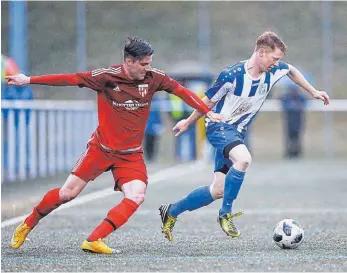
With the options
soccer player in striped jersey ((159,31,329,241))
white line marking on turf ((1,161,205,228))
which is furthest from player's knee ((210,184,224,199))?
white line marking on turf ((1,161,205,228))

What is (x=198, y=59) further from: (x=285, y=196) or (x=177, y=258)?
(x=177, y=258)

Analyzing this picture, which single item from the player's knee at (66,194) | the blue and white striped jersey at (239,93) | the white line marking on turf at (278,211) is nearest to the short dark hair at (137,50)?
the player's knee at (66,194)

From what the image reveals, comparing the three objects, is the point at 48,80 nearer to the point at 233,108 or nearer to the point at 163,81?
the point at 163,81

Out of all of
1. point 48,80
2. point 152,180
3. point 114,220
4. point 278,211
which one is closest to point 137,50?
point 48,80

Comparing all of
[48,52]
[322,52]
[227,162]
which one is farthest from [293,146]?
[227,162]

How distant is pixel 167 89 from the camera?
9.06 metres

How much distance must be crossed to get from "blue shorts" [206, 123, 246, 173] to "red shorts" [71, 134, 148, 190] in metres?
0.97

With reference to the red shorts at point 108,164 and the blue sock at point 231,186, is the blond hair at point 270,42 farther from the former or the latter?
the red shorts at point 108,164

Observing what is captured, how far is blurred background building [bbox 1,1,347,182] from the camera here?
93.4 ft

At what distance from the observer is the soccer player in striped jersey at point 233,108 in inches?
379

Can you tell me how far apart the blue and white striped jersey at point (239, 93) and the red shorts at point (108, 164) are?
1.10 meters

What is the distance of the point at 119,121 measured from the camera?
8953 mm

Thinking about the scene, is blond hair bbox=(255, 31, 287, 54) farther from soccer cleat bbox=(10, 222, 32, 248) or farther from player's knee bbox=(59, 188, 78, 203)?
soccer cleat bbox=(10, 222, 32, 248)

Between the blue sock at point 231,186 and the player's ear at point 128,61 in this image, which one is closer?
the player's ear at point 128,61
